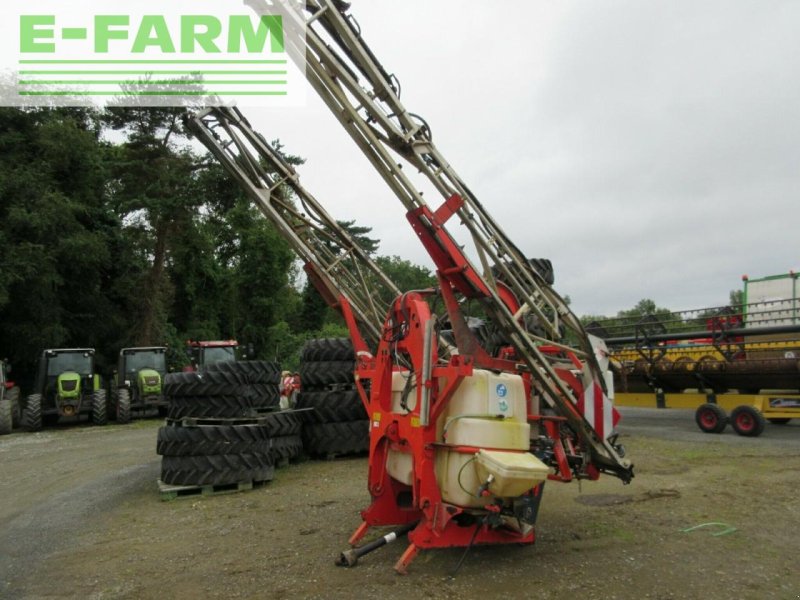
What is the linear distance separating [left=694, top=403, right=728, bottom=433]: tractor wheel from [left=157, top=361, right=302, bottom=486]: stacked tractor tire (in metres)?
8.82

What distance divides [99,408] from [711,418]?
16003mm

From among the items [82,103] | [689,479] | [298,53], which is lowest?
[689,479]

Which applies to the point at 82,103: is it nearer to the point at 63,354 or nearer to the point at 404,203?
the point at 63,354

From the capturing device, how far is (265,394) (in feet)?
28.9

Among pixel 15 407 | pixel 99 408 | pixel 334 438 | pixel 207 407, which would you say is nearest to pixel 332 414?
pixel 334 438

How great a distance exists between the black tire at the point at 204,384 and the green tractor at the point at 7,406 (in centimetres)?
1104

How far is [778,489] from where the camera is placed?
7020 mm

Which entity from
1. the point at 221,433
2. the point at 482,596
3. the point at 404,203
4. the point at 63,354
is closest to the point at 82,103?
the point at 63,354

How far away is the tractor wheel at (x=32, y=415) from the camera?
16.4 meters

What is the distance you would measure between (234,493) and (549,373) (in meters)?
4.72

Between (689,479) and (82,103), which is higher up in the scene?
(82,103)

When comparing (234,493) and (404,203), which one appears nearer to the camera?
(404,203)

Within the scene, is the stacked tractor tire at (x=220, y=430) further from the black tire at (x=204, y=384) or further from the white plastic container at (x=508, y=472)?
the white plastic container at (x=508, y=472)

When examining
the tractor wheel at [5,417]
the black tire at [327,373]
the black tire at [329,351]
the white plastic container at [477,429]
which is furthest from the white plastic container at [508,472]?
the tractor wheel at [5,417]
